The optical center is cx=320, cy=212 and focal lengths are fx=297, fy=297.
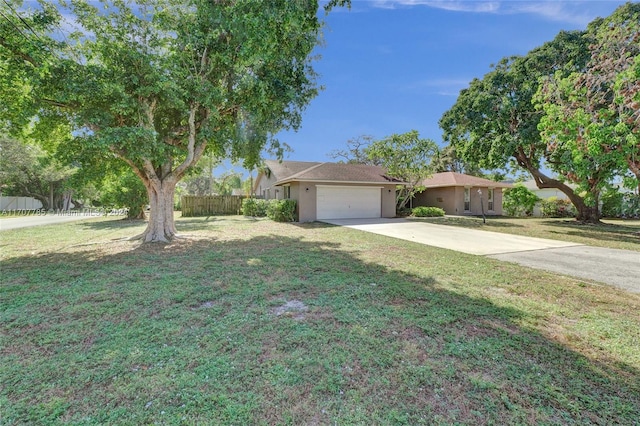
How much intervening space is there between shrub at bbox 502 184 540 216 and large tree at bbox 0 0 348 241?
19.6 m

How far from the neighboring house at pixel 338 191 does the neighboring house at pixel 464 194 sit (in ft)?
15.7

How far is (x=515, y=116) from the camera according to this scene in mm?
14688

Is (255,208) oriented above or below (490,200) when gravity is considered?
below

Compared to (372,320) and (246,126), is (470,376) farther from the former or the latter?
(246,126)

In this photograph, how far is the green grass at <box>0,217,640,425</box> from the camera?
216 centimetres

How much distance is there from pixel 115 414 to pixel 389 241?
336 inches

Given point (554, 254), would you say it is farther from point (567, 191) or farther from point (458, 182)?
point (458, 182)

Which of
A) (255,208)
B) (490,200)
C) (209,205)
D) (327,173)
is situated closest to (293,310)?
(327,173)

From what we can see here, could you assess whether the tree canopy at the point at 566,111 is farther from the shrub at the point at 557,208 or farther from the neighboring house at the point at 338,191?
the shrub at the point at 557,208

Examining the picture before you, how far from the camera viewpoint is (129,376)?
2.49 metres

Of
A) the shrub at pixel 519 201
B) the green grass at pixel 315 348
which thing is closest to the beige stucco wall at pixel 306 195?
the shrub at pixel 519 201

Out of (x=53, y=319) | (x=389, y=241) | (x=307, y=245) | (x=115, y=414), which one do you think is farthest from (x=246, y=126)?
(x=115, y=414)

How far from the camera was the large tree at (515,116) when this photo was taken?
1350cm

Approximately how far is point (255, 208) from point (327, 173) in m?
6.45
